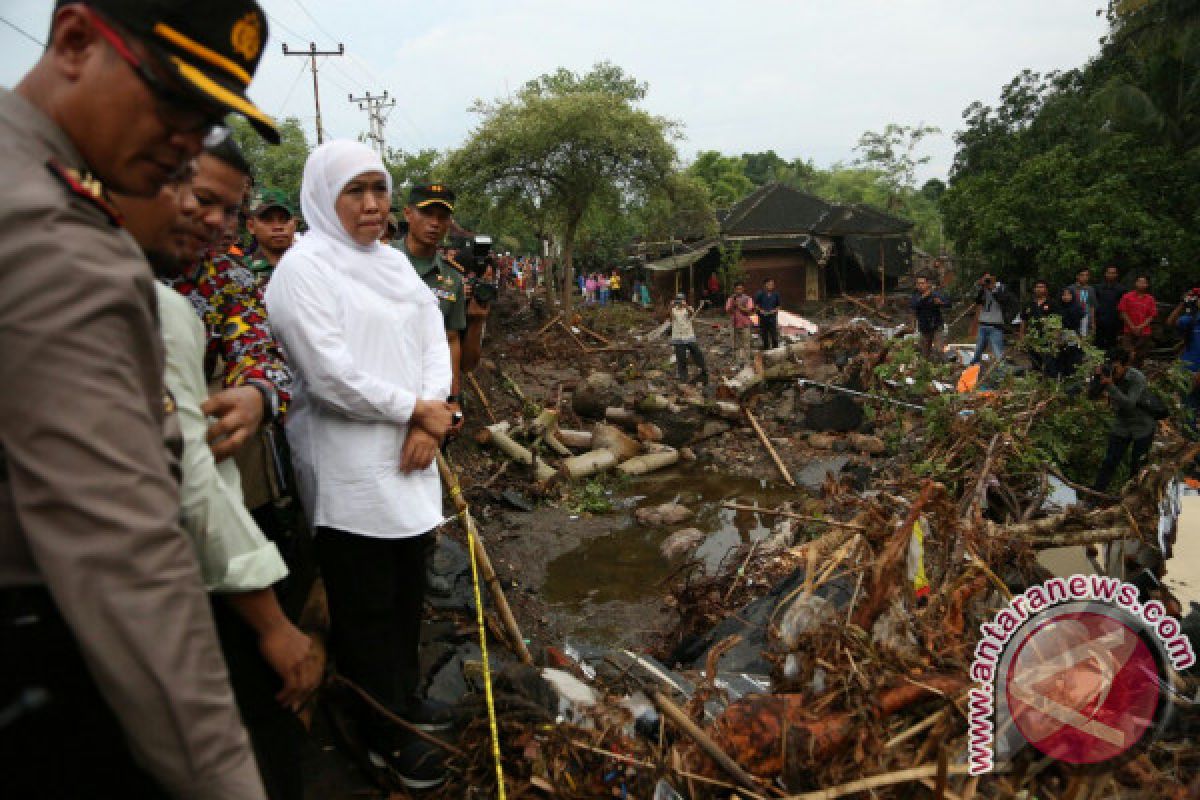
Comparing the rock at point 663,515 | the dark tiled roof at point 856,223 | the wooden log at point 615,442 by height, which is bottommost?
the rock at point 663,515

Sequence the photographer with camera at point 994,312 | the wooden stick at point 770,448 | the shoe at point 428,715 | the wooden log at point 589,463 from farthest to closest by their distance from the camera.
Answer: 1. the photographer with camera at point 994,312
2. the wooden stick at point 770,448
3. the wooden log at point 589,463
4. the shoe at point 428,715

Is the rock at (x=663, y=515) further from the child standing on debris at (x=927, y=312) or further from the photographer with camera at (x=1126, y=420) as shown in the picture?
the child standing on debris at (x=927, y=312)

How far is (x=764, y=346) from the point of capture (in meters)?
14.9

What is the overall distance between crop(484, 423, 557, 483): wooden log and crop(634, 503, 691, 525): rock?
1038 millimetres

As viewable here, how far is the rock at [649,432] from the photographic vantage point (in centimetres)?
921

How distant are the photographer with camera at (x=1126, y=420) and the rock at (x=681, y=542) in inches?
133

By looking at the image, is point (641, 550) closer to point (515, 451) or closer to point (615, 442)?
point (515, 451)

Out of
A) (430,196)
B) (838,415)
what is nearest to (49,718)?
(430,196)

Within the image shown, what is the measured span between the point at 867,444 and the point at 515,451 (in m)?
4.25

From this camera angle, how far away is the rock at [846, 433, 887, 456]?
8422mm

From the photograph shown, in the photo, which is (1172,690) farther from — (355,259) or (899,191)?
(899,191)

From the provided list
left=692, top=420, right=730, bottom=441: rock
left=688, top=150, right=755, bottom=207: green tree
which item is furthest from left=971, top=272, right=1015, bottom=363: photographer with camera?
left=688, top=150, right=755, bottom=207: green tree

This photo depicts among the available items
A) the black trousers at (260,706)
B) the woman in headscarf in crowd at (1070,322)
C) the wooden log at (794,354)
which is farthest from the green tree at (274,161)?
the black trousers at (260,706)

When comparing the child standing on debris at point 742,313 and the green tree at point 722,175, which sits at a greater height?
the green tree at point 722,175
